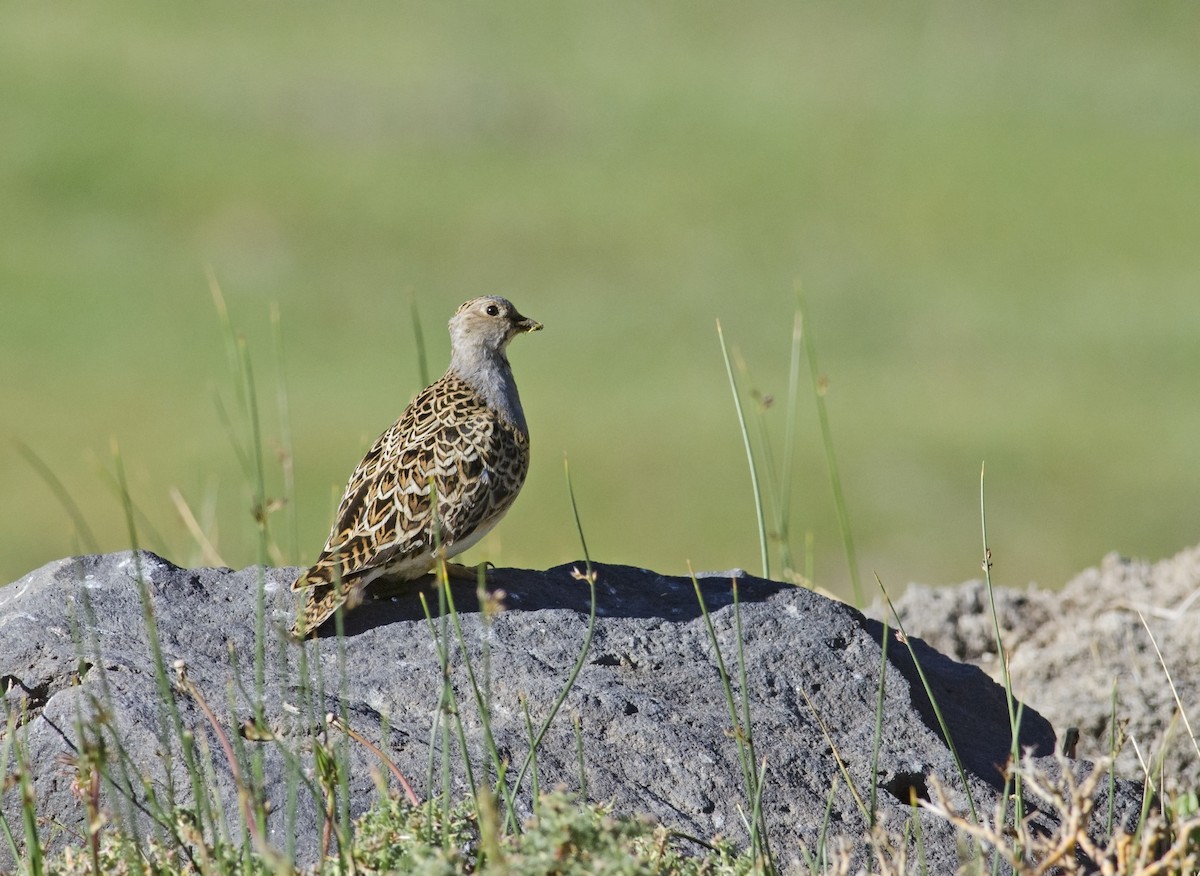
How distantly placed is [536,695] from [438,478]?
0.99m

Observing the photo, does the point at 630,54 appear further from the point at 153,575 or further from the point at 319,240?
the point at 153,575

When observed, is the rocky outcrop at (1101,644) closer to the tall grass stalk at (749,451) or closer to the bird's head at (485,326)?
the tall grass stalk at (749,451)

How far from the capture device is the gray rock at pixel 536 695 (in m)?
3.77

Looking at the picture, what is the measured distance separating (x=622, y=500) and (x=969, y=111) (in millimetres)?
14745

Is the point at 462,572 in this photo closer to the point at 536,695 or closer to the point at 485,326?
the point at 485,326

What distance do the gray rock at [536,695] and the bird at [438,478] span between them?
0.14m

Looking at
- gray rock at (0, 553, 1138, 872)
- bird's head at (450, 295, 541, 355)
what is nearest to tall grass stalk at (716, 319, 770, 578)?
gray rock at (0, 553, 1138, 872)

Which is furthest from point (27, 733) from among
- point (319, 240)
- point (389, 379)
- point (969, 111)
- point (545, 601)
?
point (969, 111)

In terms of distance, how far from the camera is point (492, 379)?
532cm

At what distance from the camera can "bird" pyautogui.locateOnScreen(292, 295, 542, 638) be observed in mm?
4645

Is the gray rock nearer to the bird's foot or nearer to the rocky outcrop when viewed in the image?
the bird's foot

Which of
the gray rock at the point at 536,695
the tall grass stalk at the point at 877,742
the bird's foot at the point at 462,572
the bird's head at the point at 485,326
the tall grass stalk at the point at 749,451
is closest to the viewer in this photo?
the tall grass stalk at the point at 877,742

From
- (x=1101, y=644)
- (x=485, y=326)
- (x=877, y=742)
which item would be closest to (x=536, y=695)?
(x=877, y=742)

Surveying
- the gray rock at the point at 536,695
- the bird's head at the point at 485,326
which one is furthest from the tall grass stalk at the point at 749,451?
the bird's head at the point at 485,326
